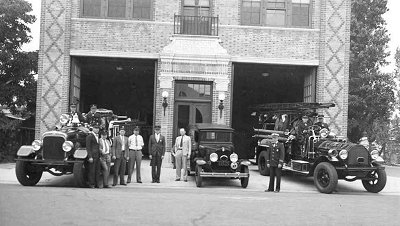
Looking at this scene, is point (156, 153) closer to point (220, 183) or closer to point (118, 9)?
point (220, 183)

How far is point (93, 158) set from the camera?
1280 centimetres

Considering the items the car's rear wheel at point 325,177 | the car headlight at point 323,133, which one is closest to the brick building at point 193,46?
the car headlight at point 323,133

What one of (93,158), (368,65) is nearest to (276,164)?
(93,158)

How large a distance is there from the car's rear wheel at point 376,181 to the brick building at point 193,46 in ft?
18.7

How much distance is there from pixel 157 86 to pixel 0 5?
9.20 metres

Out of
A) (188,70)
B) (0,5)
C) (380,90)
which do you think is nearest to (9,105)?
(0,5)

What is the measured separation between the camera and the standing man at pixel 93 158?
41.7 feet

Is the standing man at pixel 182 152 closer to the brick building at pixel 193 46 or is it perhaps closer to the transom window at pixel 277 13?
the brick building at pixel 193 46

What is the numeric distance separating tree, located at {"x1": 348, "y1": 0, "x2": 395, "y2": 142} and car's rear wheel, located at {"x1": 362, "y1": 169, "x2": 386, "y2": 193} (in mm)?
18720

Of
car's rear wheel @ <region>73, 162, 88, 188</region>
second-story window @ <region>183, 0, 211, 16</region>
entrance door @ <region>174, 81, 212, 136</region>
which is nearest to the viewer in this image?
car's rear wheel @ <region>73, 162, 88, 188</region>

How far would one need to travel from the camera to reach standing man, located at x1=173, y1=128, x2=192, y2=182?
608 inches

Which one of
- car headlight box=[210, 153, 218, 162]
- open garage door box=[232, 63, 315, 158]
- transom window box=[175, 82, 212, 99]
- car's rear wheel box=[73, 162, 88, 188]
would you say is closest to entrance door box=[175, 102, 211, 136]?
transom window box=[175, 82, 212, 99]

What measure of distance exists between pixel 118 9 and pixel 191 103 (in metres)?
5.11

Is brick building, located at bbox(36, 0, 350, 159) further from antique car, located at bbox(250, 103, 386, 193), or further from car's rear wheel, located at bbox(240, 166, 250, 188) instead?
car's rear wheel, located at bbox(240, 166, 250, 188)
